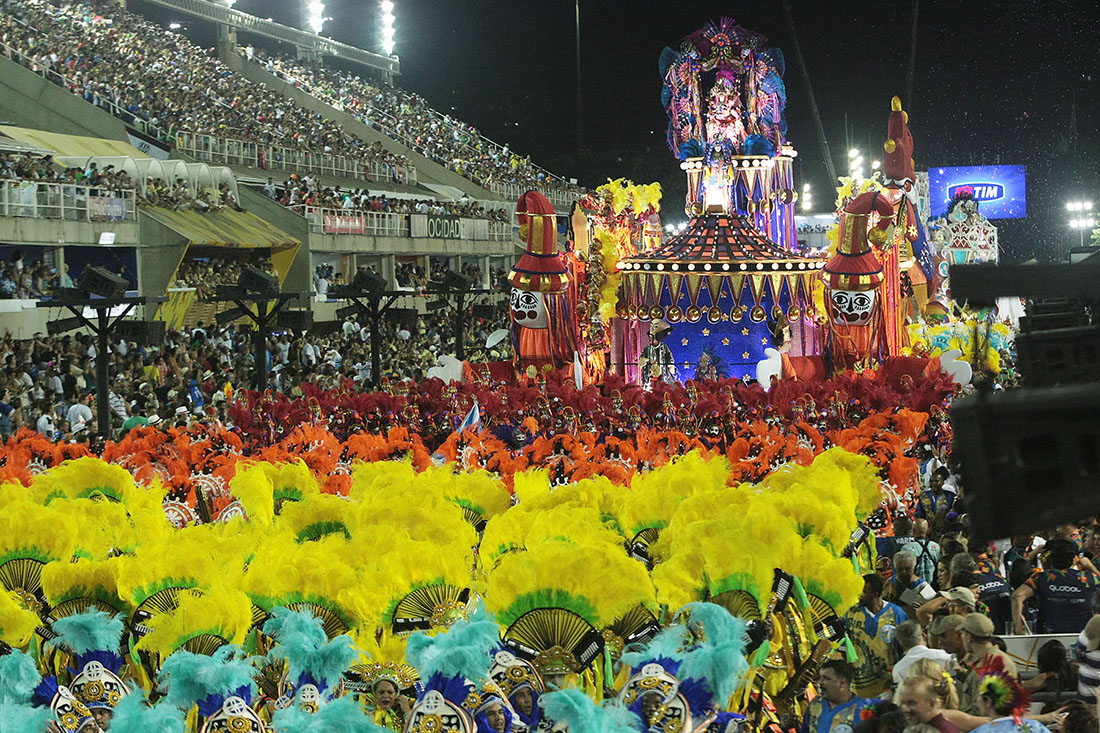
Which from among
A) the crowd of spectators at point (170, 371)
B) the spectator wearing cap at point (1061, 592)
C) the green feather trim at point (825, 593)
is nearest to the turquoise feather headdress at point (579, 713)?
the green feather trim at point (825, 593)

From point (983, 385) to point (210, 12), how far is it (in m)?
42.0

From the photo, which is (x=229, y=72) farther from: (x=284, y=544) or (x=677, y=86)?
(x=284, y=544)

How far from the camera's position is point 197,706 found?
5.99m

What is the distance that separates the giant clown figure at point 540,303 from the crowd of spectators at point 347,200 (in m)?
10.4

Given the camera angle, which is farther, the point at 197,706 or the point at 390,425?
the point at 390,425

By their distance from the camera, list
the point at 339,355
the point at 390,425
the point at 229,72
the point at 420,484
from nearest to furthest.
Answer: the point at 420,484 → the point at 390,425 → the point at 339,355 → the point at 229,72

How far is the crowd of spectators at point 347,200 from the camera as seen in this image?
2967cm

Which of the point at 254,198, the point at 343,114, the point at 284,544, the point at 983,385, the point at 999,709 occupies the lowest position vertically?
the point at 999,709

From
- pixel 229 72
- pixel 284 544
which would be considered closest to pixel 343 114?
pixel 229 72

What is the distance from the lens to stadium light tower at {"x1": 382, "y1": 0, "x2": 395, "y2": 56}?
56125 mm

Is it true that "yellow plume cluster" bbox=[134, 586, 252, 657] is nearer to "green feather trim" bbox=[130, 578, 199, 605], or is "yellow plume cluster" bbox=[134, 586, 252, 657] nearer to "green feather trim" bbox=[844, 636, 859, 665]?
"green feather trim" bbox=[130, 578, 199, 605]

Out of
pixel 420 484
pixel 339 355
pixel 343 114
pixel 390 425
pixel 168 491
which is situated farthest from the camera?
pixel 343 114

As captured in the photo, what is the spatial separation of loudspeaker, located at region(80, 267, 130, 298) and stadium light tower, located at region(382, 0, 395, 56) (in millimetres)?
43824

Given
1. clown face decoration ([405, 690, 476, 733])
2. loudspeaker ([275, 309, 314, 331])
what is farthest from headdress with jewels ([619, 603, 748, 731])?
loudspeaker ([275, 309, 314, 331])
